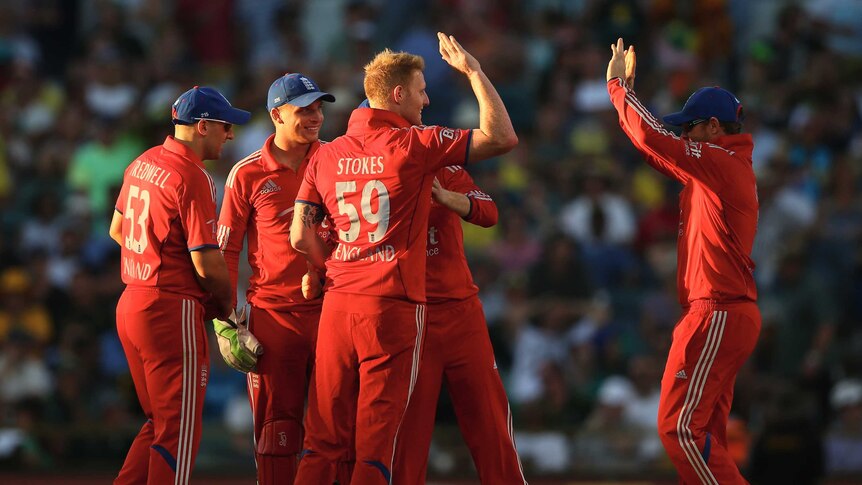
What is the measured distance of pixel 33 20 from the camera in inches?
653

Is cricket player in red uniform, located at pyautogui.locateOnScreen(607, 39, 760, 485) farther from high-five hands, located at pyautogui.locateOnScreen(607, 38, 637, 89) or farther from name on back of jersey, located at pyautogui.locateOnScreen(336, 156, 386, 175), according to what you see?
name on back of jersey, located at pyautogui.locateOnScreen(336, 156, 386, 175)

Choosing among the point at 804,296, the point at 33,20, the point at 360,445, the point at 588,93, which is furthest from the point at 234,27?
the point at 360,445

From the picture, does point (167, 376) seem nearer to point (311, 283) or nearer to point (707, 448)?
point (311, 283)

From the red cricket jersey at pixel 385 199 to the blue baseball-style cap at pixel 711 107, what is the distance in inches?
62.8

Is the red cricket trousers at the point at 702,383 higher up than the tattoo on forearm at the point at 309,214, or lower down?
lower down

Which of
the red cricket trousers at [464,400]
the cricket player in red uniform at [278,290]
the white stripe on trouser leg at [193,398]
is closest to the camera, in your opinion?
the white stripe on trouser leg at [193,398]

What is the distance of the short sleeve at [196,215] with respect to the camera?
7.50 metres

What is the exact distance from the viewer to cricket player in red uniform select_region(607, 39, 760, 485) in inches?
302

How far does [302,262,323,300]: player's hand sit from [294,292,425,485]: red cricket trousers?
55 centimetres

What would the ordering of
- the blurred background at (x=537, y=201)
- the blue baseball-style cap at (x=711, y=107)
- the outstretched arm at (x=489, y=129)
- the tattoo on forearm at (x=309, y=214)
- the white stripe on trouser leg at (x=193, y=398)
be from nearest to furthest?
the outstretched arm at (x=489, y=129)
the tattoo on forearm at (x=309, y=214)
the white stripe on trouser leg at (x=193, y=398)
the blue baseball-style cap at (x=711, y=107)
the blurred background at (x=537, y=201)

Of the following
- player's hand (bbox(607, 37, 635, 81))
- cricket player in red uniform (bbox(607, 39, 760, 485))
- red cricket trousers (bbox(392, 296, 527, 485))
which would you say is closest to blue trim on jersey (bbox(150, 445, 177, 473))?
red cricket trousers (bbox(392, 296, 527, 485))

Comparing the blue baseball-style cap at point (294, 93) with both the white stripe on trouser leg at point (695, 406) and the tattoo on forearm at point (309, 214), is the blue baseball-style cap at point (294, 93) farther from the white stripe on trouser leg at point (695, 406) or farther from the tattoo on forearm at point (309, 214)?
the white stripe on trouser leg at point (695, 406)

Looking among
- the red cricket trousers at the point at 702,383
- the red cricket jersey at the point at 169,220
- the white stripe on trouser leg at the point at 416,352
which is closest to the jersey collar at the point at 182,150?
the red cricket jersey at the point at 169,220

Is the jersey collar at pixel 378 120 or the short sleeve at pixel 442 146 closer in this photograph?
the short sleeve at pixel 442 146
